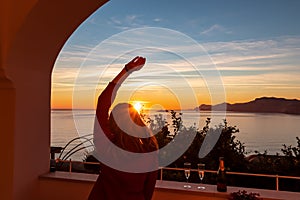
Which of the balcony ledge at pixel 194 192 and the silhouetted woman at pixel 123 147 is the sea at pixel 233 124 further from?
the silhouetted woman at pixel 123 147

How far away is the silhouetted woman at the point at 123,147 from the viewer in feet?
5.19

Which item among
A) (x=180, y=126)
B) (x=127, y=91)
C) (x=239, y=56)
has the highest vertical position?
(x=239, y=56)

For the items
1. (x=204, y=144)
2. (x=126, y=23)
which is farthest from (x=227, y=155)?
(x=126, y=23)

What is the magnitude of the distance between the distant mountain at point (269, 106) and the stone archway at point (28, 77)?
5.79 ft

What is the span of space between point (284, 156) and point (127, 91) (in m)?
1.62

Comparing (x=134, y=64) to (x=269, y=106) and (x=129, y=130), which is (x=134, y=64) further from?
(x=269, y=106)

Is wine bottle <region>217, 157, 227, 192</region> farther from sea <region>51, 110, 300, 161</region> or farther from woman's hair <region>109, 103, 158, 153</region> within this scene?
woman's hair <region>109, 103, 158, 153</region>

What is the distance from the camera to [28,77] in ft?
8.59

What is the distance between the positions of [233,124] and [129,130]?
196cm

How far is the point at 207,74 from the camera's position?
3.09 meters

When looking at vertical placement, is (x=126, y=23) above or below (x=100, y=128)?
above

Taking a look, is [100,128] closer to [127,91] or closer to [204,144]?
[127,91]

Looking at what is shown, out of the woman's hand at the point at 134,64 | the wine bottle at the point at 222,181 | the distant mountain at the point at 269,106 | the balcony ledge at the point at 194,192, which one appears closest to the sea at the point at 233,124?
the distant mountain at the point at 269,106

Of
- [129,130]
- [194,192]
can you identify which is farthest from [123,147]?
[194,192]
